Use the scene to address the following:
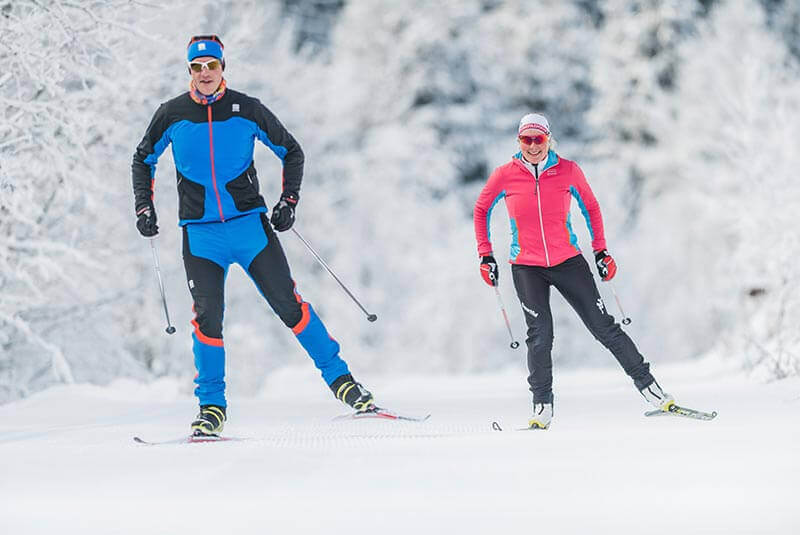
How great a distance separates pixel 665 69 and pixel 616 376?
72.1 feet

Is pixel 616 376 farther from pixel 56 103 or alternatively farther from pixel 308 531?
pixel 308 531

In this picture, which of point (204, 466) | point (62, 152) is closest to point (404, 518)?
point (204, 466)

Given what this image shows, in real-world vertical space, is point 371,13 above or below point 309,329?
above

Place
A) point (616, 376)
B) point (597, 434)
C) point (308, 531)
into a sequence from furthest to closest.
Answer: point (616, 376) → point (597, 434) → point (308, 531)

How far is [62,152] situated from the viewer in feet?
28.0

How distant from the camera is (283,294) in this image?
240 inches

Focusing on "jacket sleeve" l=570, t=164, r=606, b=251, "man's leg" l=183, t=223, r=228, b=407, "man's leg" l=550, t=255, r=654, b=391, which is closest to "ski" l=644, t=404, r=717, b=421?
"man's leg" l=550, t=255, r=654, b=391

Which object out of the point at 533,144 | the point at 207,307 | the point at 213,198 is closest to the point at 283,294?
the point at 207,307

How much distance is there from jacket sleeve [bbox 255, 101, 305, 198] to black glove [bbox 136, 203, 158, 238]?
654 millimetres

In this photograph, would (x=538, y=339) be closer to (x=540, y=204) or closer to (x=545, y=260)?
(x=545, y=260)

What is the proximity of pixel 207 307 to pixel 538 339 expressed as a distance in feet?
5.25

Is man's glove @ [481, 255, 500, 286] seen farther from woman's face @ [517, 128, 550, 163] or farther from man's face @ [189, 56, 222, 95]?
man's face @ [189, 56, 222, 95]

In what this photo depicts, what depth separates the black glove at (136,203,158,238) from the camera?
590 cm

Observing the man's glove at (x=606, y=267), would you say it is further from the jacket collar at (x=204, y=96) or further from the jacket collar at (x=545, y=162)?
the jacket collar at (x=204, y=96)
